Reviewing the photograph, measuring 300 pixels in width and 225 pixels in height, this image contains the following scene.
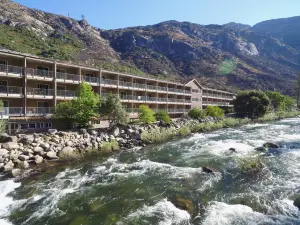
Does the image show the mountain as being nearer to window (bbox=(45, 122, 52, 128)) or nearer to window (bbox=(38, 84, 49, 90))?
window (bbox=(38, 84, 49, 90))

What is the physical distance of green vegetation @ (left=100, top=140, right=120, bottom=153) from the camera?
25094 millimetres

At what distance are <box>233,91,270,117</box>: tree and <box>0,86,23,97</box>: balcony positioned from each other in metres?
53.8

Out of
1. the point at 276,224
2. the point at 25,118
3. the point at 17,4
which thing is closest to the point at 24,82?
the point at 25,118

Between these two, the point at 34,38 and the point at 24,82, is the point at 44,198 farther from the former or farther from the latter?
the point at 34,38

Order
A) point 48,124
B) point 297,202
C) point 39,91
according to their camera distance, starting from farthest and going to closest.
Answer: point 39,91, point 48,124, point 297,202

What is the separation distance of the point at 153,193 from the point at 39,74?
80.0 ft

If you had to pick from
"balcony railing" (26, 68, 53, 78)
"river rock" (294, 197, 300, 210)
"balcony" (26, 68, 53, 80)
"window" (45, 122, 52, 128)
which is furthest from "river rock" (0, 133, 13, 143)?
"river rock" (294, 197, 300, 210)

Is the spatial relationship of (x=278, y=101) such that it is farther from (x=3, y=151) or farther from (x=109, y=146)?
(x=3, y=151)

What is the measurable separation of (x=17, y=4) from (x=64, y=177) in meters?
147

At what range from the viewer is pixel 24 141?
22578 millimetres

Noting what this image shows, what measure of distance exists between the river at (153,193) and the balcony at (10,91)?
13942 millimetres

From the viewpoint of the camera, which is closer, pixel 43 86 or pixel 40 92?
pixel 40 92

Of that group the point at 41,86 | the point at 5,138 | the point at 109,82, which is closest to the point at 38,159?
the point at 5,138

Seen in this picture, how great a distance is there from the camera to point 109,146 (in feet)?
83.9
